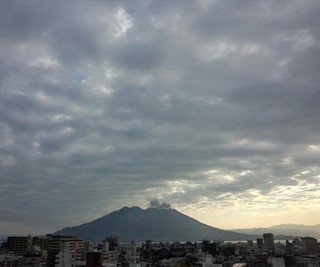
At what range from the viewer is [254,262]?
81625 millimetres

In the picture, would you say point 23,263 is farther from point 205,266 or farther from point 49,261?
point 205,266

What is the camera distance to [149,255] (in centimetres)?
13000

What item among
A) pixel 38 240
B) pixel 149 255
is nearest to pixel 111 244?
pixel 149 255

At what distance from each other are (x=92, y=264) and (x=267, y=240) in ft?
513

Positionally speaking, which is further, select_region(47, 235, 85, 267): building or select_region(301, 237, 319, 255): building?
select_region(301, 237, 319, 255): building

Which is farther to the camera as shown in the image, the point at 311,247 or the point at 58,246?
the point at 311,247

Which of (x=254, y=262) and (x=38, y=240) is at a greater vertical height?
(x=38, y=240)

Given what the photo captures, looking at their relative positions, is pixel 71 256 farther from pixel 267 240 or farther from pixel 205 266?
pixel 267 240

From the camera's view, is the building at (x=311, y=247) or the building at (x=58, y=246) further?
the building at (x=311, y=247)

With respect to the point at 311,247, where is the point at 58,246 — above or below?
above

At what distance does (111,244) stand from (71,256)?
77395 mm

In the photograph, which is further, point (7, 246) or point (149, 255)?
point (149, 255)

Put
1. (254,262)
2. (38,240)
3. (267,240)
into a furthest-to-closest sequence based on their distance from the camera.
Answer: (267,240) → (38,240) → (254,262)

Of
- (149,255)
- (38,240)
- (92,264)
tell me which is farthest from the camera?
(149,255)
